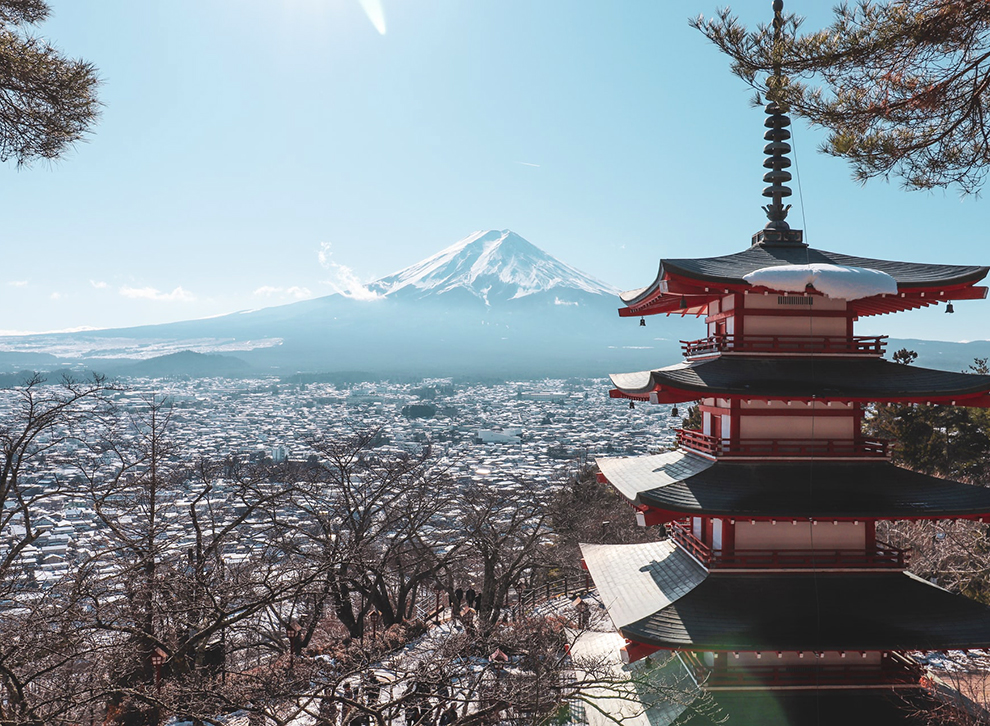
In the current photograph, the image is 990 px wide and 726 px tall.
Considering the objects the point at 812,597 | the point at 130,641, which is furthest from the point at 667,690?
the point at 130,641

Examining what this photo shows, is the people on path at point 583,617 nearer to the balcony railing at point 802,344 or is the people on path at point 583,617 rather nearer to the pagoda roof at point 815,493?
the pagoda roof at point 815,493

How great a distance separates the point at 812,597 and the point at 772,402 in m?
2.64

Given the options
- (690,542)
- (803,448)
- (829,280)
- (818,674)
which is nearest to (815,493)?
(803,448)

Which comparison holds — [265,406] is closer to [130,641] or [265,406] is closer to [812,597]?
[130,641]

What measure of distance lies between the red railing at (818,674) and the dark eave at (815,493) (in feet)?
7.01

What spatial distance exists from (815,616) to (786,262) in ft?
A: 16.4

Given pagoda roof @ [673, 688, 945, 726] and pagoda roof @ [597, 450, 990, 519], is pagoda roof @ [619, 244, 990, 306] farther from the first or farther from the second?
pagoda roof @ [673, 688, 945, 726]

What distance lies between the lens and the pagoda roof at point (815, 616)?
7090 mm

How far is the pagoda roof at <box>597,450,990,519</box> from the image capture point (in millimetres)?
7500

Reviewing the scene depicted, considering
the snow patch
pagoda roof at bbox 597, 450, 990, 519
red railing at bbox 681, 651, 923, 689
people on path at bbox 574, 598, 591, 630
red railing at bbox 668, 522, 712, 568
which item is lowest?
people on path at bbox 574, 598, 591, 630

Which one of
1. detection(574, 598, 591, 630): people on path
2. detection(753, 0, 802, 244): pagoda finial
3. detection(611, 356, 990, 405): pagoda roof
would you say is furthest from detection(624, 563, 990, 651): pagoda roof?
detection(574, 598, 591, 630): people on path

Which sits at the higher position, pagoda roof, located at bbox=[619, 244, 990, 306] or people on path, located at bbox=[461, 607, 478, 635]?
pagoda roof, located at bbox=[619, 244, 990, 306]

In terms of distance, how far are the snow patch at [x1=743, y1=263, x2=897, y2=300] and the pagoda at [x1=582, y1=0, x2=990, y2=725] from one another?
2cm

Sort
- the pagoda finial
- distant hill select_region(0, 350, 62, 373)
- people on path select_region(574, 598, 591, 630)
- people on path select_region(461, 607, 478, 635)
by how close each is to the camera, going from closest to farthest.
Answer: the pagoda finial < people on path select_region(461, 607, 478, 635) < people on path select_region(574, 598, 591, 630) < distant hill select_region(0, 350, 62, 373)
